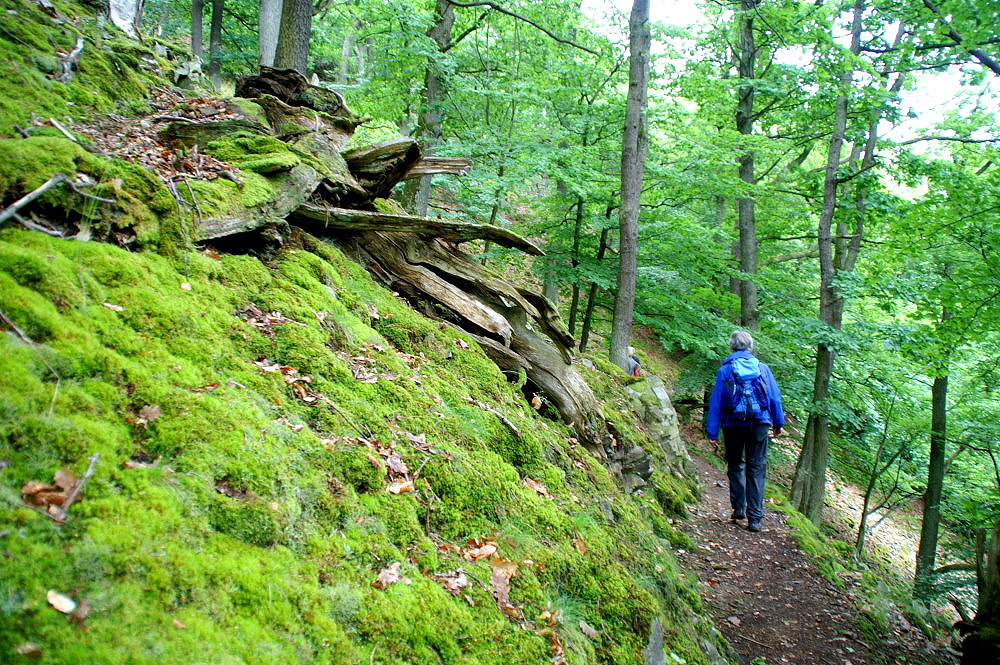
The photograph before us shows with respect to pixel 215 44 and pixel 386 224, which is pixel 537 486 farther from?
pixel 215 44

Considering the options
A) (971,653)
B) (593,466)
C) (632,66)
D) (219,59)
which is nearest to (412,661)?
(593,466)

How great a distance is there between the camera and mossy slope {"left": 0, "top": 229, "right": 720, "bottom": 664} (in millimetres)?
1876

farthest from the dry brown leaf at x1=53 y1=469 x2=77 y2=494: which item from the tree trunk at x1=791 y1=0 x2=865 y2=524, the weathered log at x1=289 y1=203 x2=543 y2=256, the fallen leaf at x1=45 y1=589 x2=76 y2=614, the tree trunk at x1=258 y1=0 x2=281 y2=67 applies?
the tree trunk at x1=258 y1=0 x2=281 y2=67

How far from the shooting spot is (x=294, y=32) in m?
8.62

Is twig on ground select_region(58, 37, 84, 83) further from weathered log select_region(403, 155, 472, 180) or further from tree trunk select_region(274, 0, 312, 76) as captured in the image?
weathered log select_region(403, 155, 472, 180)

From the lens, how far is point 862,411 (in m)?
15.2

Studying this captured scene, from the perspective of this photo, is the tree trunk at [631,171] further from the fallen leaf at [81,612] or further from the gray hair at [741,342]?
the fallen leaf at [81,612]

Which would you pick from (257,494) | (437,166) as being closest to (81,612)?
(257,494)

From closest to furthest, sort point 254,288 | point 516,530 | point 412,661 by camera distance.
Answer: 1. point 412,661
2. point 516,530
3. point 254,288

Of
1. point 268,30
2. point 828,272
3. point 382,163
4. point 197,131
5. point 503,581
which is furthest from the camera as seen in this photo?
point 268,30

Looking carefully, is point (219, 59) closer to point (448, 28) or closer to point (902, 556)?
point (448, 28)

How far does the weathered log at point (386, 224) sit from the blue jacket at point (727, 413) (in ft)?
9.61

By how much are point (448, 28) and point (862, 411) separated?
50.8ft

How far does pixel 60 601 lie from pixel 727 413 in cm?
676
